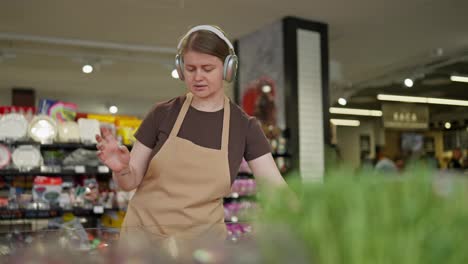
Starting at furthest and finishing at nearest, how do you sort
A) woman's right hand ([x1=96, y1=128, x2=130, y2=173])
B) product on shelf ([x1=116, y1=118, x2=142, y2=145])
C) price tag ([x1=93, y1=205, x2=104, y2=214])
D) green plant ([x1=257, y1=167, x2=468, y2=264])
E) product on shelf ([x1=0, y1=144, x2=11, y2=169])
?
product on shelf ([x1=116, y1=118, x2=142, y2=145]) < price tag ([x1=93, y1=205, x2=104, y2=214]) < product on shelf ([x1=0, y1=144, x2=11, y2=169]) < woman's right hand ([x1=96, y1=128, x2=130, y2=173]) < green plant ([x1=257, y1=167, x2=468, y2=264])

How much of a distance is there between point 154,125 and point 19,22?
6.74 metres

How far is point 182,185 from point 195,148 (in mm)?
122

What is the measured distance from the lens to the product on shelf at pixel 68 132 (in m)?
5.59

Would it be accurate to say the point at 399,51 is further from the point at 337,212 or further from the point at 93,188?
the point at 337,212

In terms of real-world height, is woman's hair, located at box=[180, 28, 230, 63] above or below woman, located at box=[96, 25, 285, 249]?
above

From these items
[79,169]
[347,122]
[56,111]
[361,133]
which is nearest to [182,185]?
[79,169]

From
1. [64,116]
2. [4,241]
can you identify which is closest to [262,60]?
[64,116]

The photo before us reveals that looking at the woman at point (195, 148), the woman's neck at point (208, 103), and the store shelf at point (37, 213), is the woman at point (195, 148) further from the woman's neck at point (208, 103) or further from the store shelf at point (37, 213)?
the store shelf at point (37, 213)

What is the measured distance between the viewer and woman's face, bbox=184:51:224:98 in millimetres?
1596

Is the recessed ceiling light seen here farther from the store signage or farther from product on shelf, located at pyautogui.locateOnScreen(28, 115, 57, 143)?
product on shelf, located at pyautogui.locateOnScreen(28, 115, 57, 143)

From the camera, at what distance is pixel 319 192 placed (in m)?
0.33

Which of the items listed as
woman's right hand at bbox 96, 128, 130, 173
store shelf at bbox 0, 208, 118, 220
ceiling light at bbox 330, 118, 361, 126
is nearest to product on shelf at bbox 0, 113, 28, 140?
store shelf at bbox 0, 208, 118, 220

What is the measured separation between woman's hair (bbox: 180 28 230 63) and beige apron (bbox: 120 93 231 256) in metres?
0.24

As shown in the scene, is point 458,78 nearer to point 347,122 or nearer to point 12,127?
point 347,122
